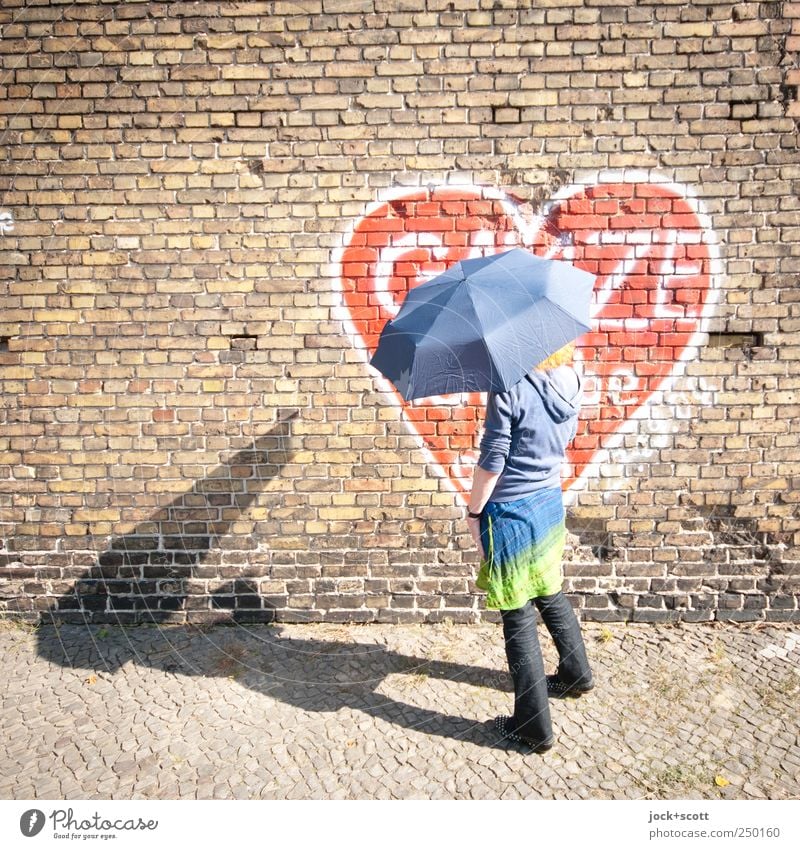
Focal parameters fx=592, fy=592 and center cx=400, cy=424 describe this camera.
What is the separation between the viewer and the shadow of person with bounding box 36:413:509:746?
3102 mm

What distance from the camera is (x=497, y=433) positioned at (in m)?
2.31

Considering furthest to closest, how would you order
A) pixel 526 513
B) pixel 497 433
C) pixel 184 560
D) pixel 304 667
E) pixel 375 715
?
pixel 184 560
pixel 304 667
pixel 375 715
pixel 526 513
pixel 497 433

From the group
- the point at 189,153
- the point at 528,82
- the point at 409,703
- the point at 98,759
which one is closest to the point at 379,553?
the point at 409,703

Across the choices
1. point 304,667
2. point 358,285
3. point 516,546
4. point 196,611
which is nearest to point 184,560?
point 196,611

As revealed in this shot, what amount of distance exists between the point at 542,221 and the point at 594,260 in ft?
1.17

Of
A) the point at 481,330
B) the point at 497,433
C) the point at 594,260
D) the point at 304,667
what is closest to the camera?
the point at 481,330

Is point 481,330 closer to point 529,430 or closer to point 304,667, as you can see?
point 529,430

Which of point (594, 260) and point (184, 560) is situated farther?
point (184, 560)

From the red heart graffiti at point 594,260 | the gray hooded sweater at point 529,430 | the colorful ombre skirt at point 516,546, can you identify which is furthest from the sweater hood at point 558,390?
the red heart graffiti at point 594,260

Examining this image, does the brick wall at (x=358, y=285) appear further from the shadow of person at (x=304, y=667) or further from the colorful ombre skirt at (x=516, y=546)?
the colorful ombre skirt at (x=516, y=546)

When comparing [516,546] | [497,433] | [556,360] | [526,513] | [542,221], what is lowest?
[516,546]

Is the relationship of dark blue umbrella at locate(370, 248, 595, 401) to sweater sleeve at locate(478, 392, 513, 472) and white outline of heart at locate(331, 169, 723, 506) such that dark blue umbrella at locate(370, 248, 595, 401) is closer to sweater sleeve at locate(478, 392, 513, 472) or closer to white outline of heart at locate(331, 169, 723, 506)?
sweater sleeve at locate(478, 392, 513, 472)

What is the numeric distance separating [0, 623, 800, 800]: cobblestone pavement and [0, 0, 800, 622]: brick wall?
21 centimetres

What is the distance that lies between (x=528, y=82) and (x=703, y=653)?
3157 millimetres
